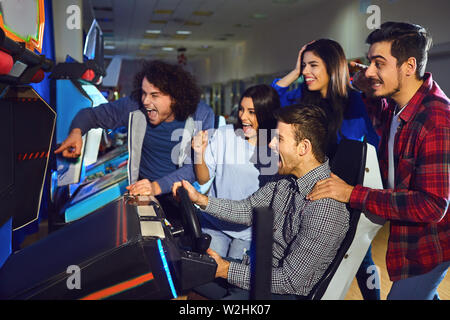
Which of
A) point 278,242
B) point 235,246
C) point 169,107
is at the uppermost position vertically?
point 169,107

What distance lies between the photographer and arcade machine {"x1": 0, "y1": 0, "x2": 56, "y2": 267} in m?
1.34

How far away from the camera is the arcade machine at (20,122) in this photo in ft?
4.38

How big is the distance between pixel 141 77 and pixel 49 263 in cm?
127

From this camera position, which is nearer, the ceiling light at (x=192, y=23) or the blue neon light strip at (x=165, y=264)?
the blue neon light strip at (x=165, y=264)

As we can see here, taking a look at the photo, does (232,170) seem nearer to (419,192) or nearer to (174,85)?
(174,85)

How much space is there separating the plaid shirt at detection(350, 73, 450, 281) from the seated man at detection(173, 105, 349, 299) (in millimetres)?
123

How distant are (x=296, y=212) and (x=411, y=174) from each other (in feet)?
1.27

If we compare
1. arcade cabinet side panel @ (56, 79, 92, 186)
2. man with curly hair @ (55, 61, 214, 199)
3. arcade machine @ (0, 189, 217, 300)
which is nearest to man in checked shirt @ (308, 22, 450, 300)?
arcade machine @ (0, 189, 217, 300)

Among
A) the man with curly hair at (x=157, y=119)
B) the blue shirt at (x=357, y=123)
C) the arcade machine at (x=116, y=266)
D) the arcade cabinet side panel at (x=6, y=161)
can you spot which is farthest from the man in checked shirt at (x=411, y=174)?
the arcade cabinet side panel at (x=6, y=161)

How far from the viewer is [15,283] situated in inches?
40.1

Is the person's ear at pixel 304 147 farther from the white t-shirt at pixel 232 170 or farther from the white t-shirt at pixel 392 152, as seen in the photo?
the white t-shirt at pixel 232 170

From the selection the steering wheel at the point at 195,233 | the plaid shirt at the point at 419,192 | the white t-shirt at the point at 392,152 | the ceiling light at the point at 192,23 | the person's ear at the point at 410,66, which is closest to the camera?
the steering wheel at the point at 195,233
